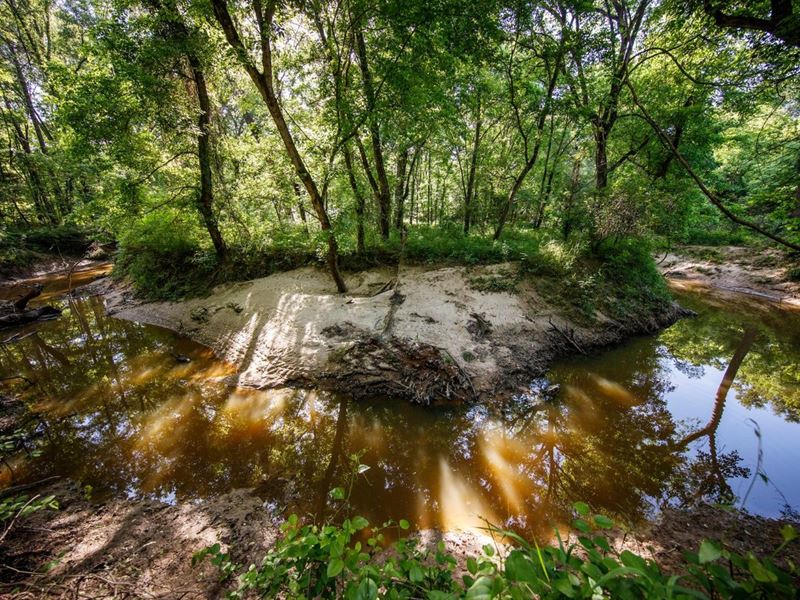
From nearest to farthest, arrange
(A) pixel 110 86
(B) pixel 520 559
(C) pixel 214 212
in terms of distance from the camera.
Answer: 1. (B) pixel 520 559
2. (A) pixel 110 86
3. (C) pixel 214 212

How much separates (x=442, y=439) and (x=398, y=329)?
→ 2.66 metres

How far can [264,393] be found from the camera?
622 centimetres

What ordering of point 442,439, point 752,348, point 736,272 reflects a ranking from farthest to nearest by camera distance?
point 736,272, point 752,348, point 442,439

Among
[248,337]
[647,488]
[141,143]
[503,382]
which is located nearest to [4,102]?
[141,143]

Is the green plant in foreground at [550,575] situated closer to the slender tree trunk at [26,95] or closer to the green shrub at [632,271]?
the green shrub at [632,271]

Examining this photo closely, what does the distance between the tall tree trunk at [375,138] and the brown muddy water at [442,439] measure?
6.10 m

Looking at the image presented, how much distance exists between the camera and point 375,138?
30.2 ft

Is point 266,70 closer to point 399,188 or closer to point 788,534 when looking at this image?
point 399,188

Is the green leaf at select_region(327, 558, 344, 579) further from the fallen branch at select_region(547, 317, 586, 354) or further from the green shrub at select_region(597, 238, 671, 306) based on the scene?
the green shrub at select_region(597, 238, 671, 306)

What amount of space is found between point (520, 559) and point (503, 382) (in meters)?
5.26

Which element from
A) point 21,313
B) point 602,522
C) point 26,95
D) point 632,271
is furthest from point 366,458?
point 26,95

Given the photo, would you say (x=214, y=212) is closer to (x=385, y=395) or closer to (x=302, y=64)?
(x=302, y=64)

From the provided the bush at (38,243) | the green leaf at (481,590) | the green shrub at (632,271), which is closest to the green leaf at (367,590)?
the green leaf at (481,590)

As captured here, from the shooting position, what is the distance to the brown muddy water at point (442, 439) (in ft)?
13.5
